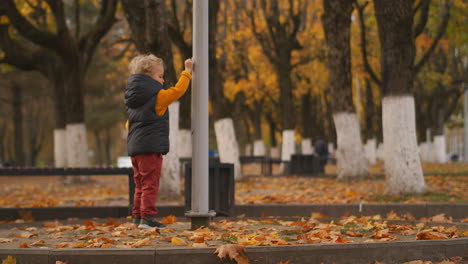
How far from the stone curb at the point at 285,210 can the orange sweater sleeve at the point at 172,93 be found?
327 cm

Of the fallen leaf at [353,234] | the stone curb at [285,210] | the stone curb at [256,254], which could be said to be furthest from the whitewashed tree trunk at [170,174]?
the stone curb at [256,254]

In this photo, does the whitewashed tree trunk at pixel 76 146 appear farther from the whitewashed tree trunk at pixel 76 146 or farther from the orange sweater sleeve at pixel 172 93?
the orange sweater sleeve at pixel 172 93

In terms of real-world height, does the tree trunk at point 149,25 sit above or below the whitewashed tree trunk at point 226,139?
above

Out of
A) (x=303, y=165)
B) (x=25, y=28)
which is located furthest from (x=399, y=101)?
(x=303, y=165)

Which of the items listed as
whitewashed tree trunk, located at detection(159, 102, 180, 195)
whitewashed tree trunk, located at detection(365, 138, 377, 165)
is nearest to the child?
whitewashed tree trunk, located at detection(159, 102, 180, 195)

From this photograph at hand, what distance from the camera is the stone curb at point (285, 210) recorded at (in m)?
11.1

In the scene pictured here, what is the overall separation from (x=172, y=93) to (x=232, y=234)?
165 cm

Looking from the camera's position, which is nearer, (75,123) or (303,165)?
(75,123)

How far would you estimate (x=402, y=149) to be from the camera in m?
13.7

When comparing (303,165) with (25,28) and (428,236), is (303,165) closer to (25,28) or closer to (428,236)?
(25,28)

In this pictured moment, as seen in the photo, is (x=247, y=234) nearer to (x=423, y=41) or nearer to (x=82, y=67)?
(x=82, y=67)

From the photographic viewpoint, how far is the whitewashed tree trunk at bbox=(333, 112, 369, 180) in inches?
824

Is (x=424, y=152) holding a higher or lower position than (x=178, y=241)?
higher

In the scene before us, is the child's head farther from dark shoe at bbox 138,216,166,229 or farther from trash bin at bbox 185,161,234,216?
trash bin at bbox 185,161,234,216
